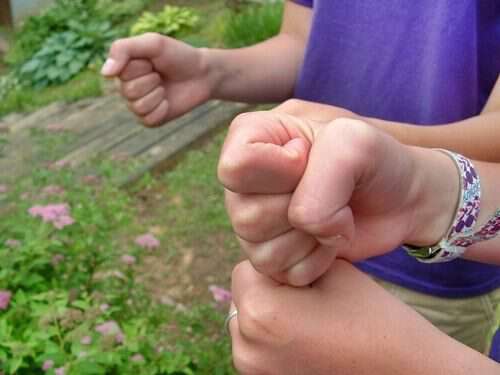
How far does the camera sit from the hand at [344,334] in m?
0.75

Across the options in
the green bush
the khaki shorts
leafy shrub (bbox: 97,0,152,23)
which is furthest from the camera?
leafy shrub (bbox: 97,0,152,23)

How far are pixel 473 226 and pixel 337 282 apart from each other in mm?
161

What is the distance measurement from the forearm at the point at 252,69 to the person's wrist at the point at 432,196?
2.17 feet

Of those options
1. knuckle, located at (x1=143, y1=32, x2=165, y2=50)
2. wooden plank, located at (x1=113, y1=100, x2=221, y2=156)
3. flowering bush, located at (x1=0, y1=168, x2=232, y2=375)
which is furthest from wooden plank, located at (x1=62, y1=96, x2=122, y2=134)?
knuckle, located at (x1=143, y1=32, x2=165, y2=50)

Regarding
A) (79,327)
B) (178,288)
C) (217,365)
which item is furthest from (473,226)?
(178,288)

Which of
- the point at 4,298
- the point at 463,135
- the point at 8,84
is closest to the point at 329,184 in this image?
the point at 463,135

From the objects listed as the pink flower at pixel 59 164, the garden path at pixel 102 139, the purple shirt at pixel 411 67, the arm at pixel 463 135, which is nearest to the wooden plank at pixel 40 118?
the garden path at pixel 102 139

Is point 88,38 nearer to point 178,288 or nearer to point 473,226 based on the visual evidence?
point 178,288

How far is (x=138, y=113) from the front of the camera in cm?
130

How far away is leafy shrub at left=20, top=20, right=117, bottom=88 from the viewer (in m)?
5.38

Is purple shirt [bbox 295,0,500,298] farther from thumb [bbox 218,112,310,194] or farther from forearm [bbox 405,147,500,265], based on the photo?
thumb [bbox 218,112,310,194]

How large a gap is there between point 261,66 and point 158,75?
20 cm

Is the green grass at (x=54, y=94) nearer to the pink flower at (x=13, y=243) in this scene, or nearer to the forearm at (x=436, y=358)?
the pink flower at (x=13, y=243)

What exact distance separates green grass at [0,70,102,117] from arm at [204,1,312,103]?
3280mm
